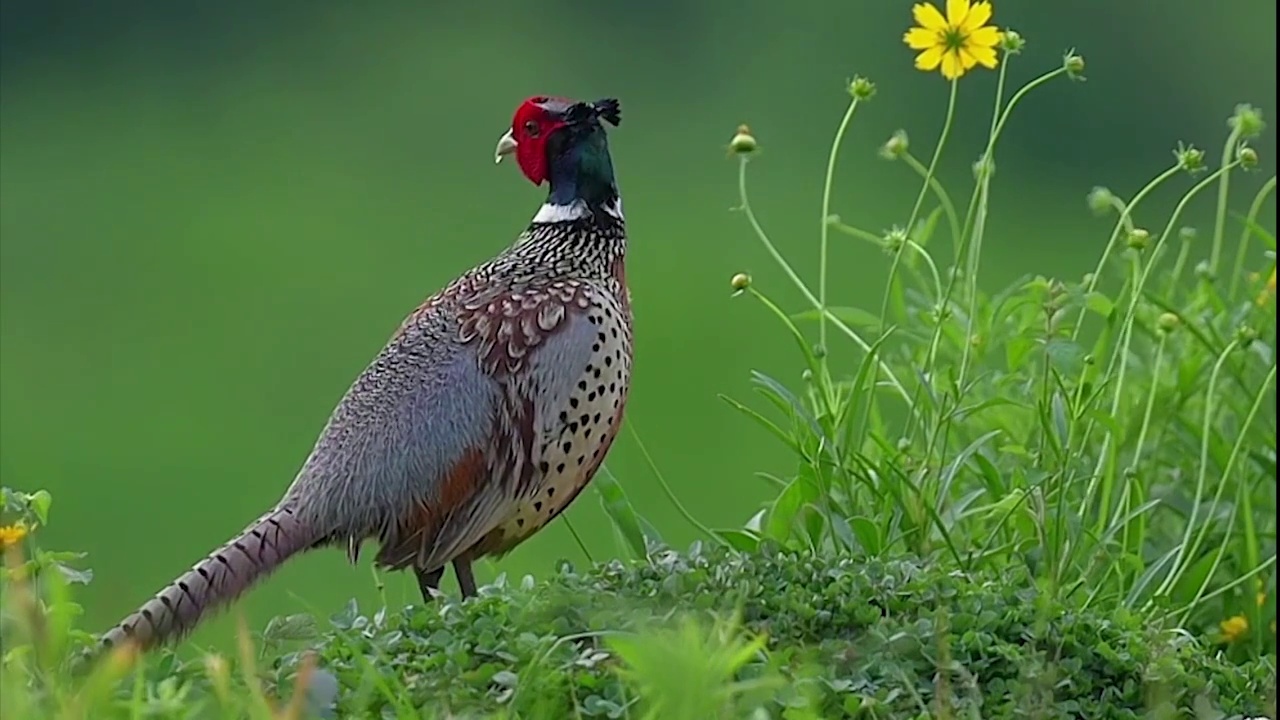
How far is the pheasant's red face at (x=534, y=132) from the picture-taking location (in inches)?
164

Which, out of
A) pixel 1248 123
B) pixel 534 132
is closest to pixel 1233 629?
pixel 1248 123

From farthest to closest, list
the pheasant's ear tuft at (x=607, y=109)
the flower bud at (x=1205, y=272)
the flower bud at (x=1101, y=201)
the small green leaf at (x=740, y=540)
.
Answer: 1. the flower bud at (x=1205, y=272)
2. the flower bud at (x=1101, y=201)
3. the pheasant's ear tuft at (x=607, y=109)
4. the small green leaf at (x=740, y=540)

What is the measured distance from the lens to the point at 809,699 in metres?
2.83

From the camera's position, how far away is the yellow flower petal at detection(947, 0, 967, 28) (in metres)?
3.98

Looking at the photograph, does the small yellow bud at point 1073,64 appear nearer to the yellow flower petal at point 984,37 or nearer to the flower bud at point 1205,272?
the yellow flower petal at point 984,37

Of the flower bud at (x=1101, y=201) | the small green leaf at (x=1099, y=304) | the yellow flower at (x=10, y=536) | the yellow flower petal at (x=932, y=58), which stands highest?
the yellow flower petal at (x=932, y=58)

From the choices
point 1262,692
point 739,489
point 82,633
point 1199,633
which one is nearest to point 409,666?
point 82,633

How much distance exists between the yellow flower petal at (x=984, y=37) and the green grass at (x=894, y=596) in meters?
0.04

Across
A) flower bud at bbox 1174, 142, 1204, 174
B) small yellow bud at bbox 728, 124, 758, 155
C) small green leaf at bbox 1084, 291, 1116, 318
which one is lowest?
small green leaf at bbox 1084, 291, 1116, 318

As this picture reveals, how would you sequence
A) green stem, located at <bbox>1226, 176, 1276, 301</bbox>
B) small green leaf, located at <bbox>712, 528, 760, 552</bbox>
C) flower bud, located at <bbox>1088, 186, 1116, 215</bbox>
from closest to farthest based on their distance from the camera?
small green leaf, located at <bbox>712, 528, 760, 552</bbox>, flower bud, located at <bbox>1088, 186, 1116, 215</bbox>, green stem, located at <bbox>1226, 176, 1276, 301</bbox>

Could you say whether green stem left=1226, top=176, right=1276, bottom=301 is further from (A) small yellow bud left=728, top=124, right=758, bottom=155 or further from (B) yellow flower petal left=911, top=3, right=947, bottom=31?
(A) small yellow bud left=728, top=124, right=758, bottom=155

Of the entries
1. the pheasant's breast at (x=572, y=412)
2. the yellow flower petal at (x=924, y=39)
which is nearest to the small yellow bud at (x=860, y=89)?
the yellow flower petal at (x=924, y=39)

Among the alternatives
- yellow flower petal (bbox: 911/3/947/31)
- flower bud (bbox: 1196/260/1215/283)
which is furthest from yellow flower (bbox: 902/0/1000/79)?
flower bud (bbox: 1196/260/1215/283)

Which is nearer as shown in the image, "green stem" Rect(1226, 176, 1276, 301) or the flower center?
the flower center
